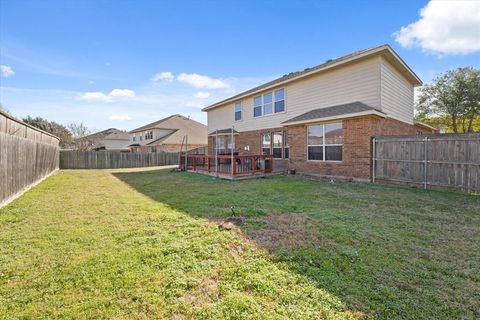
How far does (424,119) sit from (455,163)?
23272 mm

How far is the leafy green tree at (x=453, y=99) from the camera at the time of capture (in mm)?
20875

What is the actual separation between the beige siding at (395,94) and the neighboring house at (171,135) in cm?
2340

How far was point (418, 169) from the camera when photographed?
8.53 m

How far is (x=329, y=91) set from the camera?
11984 mm

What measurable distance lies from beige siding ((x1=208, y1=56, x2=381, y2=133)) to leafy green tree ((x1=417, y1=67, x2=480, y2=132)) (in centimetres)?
1778

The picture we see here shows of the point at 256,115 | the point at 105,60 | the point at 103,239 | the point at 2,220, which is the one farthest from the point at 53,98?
the point at 103,239

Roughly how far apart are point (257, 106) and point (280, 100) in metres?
1.97

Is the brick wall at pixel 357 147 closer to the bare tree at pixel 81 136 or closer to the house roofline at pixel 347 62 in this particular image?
the house roofline at pixel 347 62

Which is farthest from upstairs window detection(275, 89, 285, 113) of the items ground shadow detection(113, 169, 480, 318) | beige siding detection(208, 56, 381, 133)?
ground shadow detection(113, 169, 480, 318)

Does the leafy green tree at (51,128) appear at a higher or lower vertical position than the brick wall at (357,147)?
higher

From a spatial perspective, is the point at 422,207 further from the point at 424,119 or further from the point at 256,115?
the point at 424,119

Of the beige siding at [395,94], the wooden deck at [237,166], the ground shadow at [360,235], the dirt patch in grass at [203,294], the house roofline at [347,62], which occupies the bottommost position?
the dirt patch in grass at [203,294]

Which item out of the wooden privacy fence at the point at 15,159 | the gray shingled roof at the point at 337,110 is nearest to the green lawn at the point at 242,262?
the wooden privacy fence at the point at 15,159

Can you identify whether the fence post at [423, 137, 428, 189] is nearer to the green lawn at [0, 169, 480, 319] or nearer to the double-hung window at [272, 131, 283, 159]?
the green lawn at [0, 169, 480, 319]
